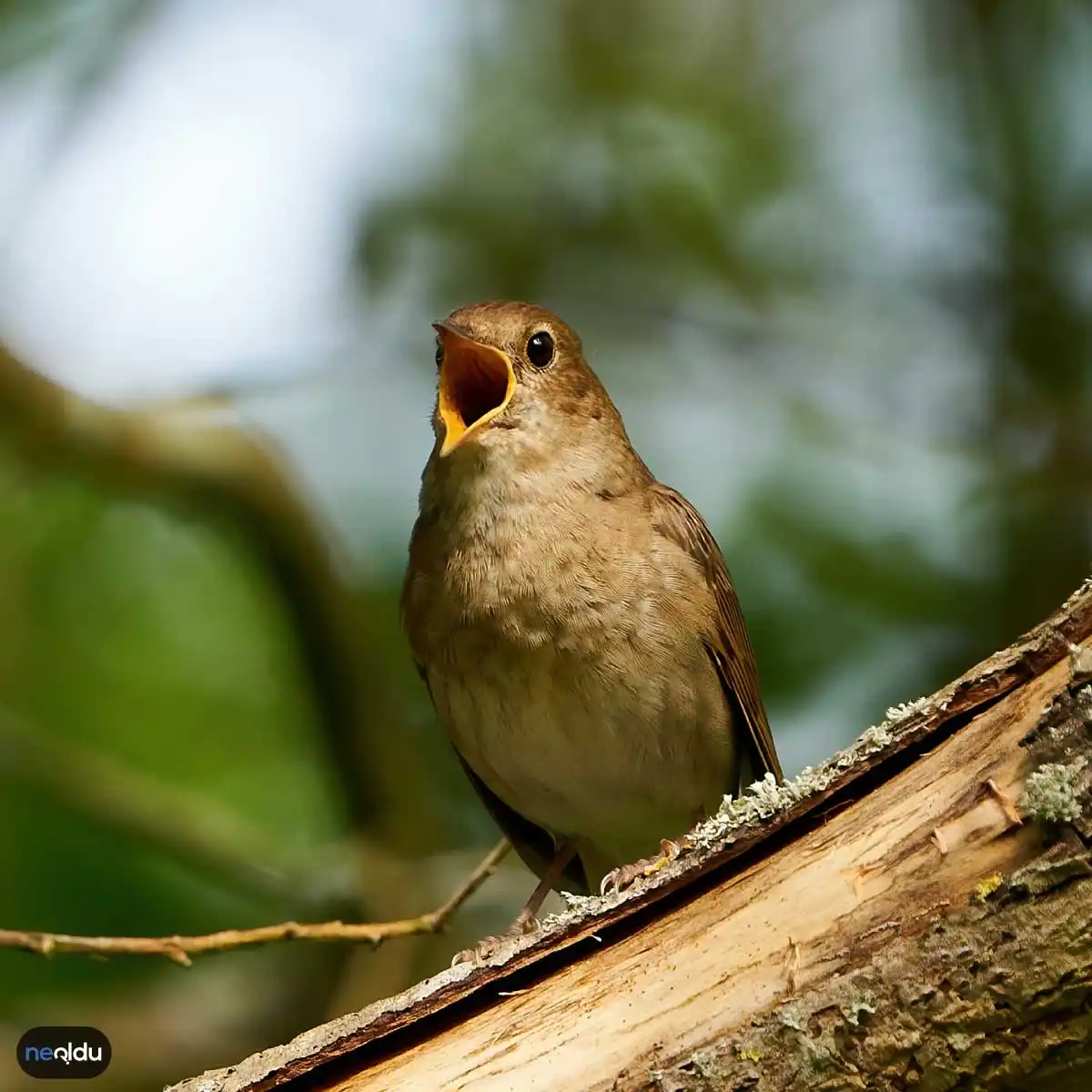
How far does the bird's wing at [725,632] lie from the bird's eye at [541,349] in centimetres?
56

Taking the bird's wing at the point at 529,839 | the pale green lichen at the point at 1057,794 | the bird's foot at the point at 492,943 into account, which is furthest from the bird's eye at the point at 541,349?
the pale green lichen at the point at 1057,794

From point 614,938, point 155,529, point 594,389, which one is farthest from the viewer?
point 155,529

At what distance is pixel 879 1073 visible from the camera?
2.54 meters

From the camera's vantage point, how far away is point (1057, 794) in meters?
2.45

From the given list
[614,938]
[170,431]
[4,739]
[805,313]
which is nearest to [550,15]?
[805,313]

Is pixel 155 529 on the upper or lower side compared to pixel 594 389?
upper

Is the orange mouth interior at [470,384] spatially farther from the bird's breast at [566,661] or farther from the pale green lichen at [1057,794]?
the pale green lichen at [1057,794]

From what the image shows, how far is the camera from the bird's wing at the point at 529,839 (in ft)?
16.3

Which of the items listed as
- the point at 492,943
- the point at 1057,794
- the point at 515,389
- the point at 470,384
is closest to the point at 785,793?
the point at 1057,794

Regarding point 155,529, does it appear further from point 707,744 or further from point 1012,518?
point 1012,518

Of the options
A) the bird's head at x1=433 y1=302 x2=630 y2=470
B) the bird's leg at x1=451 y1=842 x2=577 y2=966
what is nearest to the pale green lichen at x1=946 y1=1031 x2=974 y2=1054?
the bird's leg at x1=451 y1=842 x2=577 y2=966

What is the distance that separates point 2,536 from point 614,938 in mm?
4299

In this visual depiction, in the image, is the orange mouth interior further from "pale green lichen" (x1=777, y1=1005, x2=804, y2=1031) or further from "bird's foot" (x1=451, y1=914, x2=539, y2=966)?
"pale green lichen" (x1=777, y1=1005, x2=804, y2=1031)

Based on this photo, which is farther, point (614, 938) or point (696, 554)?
point (696, 554)
